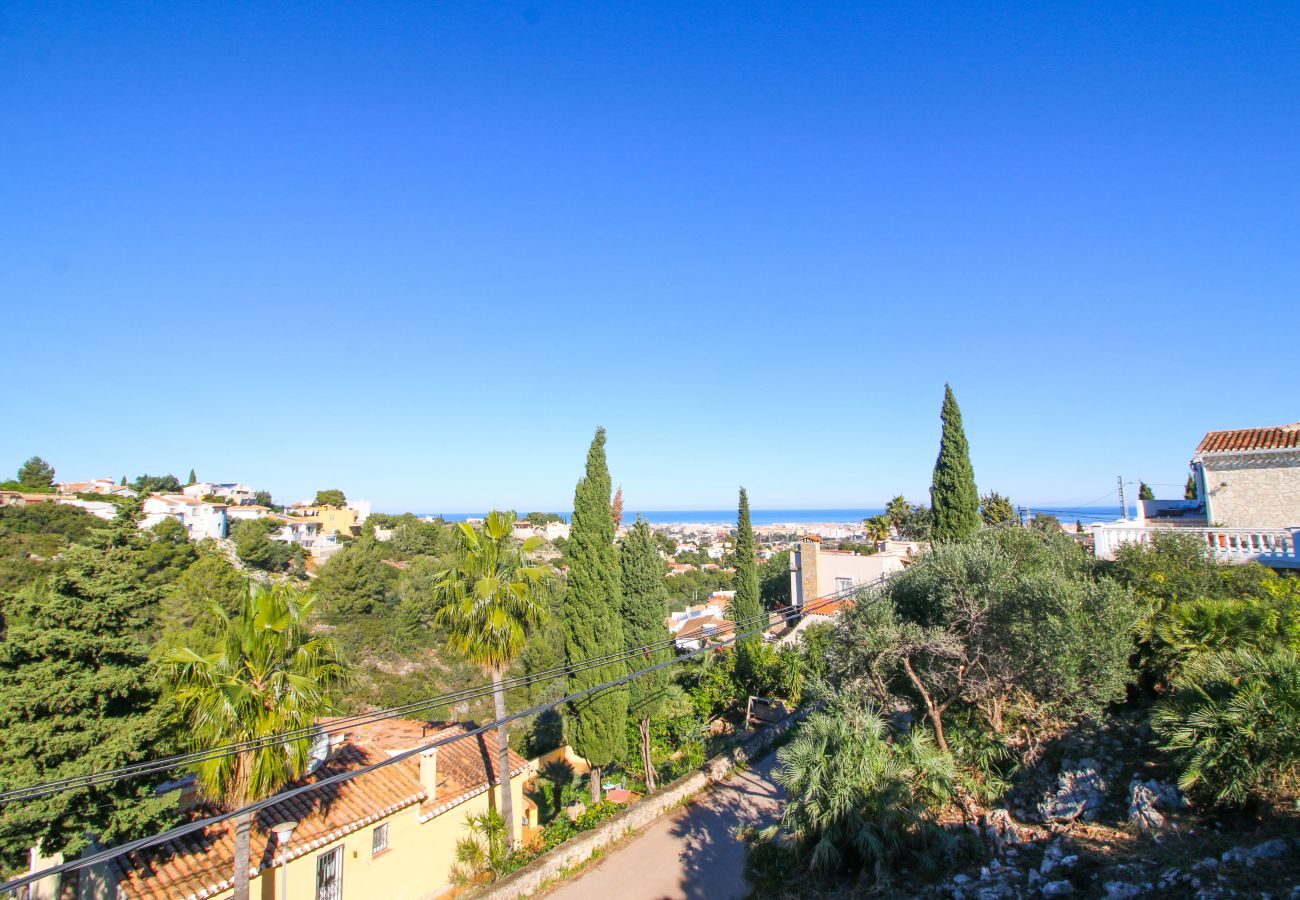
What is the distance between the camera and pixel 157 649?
935 cm

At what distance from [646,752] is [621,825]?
4.28 m

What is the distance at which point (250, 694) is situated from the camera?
7812 millimetres

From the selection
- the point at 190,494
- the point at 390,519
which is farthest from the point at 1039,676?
the point at 190,494

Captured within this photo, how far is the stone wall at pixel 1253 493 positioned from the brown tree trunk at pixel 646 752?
1611cm

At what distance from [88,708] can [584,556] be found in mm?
9999

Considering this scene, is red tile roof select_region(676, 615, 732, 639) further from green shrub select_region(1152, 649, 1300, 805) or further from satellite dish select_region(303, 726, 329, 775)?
green shrub select_region(1152, 649, 1300, 805)

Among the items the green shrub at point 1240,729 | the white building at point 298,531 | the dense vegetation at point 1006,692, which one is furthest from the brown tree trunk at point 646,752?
the white building at point 298,531

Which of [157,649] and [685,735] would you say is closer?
[157,649]

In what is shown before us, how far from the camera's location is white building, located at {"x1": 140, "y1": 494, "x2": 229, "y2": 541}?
6003 centimetres

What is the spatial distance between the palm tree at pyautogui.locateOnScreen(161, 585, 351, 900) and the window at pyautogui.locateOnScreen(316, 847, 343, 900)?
10.1ft

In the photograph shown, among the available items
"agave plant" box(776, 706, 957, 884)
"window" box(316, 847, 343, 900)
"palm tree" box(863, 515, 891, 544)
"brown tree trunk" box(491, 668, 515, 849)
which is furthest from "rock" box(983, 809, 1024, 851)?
"palm tree" box(863, 515, 891, 544)

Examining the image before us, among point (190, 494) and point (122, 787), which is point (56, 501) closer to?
point (190, 494)

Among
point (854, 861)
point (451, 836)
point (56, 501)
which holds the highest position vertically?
point (56, 501)

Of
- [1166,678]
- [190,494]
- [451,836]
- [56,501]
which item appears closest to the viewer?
[1166,678]
